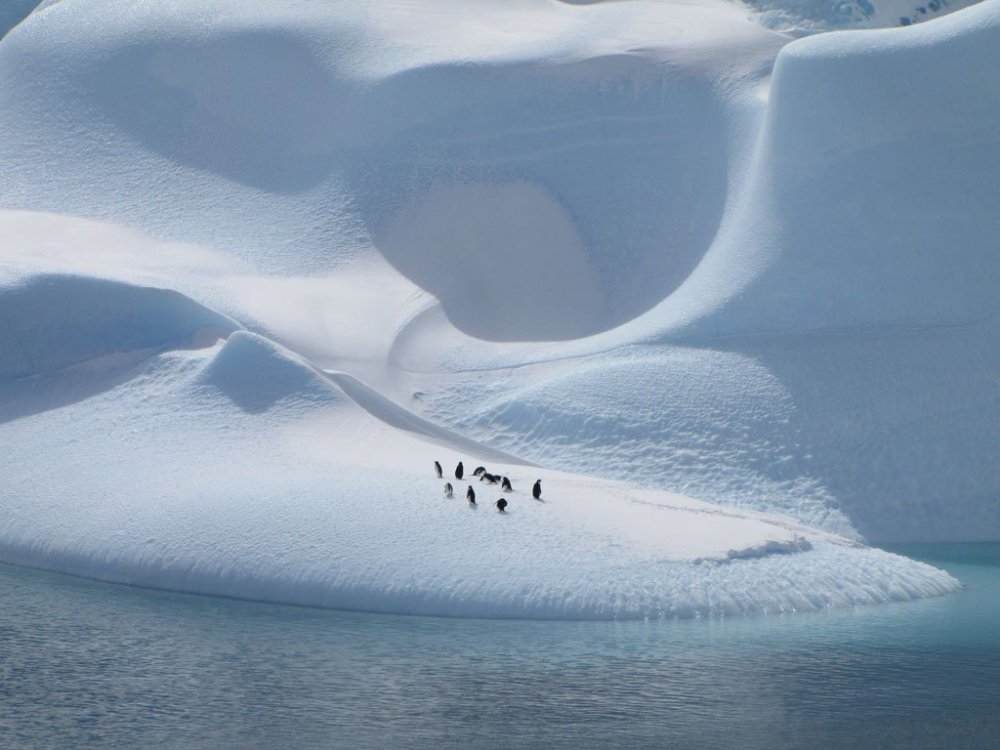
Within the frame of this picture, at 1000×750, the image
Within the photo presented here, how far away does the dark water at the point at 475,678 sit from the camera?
750 cm

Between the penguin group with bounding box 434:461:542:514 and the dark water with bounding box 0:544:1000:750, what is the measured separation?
1192mm

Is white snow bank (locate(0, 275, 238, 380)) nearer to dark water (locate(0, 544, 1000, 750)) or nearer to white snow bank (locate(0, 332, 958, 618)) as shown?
white snow bank (locate(0, 332, 958, 618))

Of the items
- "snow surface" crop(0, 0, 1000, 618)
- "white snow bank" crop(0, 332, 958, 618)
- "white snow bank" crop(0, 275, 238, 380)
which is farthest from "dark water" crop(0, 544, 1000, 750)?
"white snow bank" crop(0, 275, 238, 380)

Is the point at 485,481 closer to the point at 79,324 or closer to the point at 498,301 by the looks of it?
the point at 79,324

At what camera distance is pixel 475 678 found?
8414 millimetres

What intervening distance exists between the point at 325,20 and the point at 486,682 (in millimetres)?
11887

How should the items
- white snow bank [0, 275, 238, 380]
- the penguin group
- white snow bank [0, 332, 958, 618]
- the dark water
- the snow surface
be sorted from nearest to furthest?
1. the dark water
2. white snow bank [0, 332, 958, 618]
3. the snow surface
4. the penguin group
5. white snow bank [0, 275, 238, 380]

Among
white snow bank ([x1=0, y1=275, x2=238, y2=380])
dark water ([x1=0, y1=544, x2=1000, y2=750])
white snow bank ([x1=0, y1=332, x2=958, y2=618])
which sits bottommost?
dark water ([x1=0, y1=544, x2=1000, y2=750])

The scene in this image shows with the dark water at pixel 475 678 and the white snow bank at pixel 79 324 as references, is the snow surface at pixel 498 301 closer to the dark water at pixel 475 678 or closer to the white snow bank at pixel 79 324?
the white snow bank at pixel 79 324

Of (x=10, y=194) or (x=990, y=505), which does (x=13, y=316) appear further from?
(x=990, y=505)

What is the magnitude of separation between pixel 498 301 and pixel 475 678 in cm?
792

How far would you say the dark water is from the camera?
7.50m

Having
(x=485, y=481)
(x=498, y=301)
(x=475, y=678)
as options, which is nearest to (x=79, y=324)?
(x=485, y=481)

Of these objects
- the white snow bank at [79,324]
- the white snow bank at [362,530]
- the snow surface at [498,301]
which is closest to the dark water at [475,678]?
the white snow bank at [362,530]
